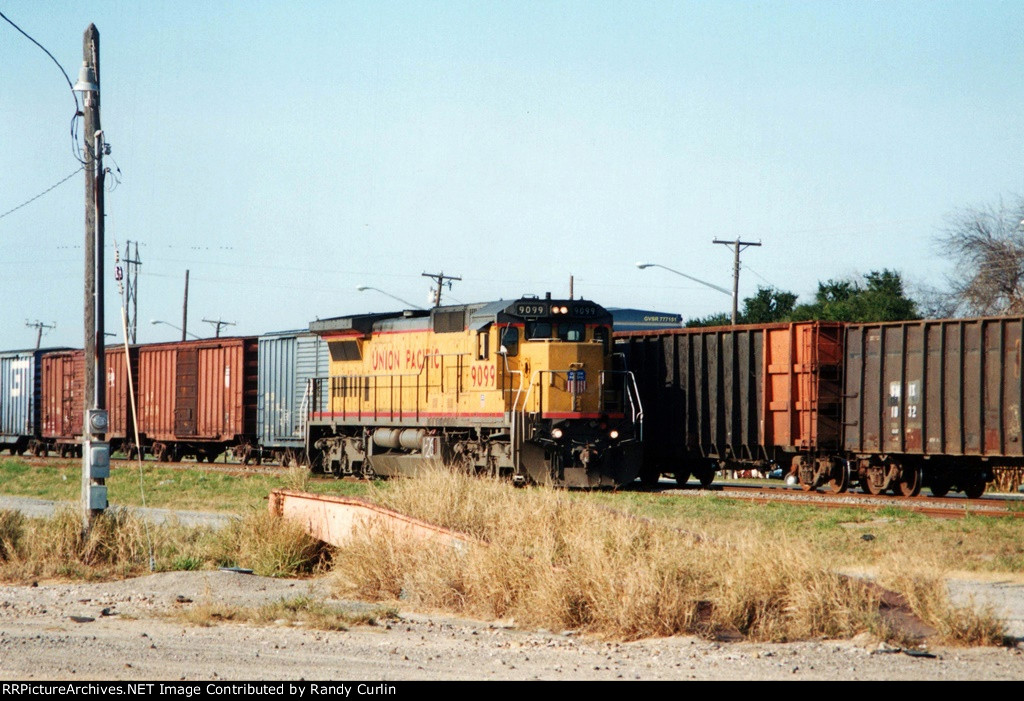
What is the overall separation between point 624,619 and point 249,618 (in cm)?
318

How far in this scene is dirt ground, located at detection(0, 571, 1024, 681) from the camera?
7438 mm

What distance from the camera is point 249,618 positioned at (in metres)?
9.88

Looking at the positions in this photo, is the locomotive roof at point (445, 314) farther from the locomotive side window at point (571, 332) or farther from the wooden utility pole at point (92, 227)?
the wooden utility pole at point (92, 227)

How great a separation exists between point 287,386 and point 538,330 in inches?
438

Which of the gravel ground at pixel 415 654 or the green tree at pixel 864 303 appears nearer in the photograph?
the gravel ground at pixel 415 654

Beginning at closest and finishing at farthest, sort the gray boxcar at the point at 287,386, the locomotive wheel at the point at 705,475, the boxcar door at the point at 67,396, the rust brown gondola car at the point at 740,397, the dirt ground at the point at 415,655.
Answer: the dirt ground at the point at 415,655 → the rust brown gondola car at the point at 740,397 → the locomotive wheel at the point at 705,475 → the gray boxcar at the point at 287,386 → the boxcar door at the point at 67,396

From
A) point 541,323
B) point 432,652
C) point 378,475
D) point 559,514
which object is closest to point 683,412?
point 541,323

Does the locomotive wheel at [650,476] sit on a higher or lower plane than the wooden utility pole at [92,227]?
lower

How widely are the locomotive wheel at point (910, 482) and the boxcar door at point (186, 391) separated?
21.3 metres

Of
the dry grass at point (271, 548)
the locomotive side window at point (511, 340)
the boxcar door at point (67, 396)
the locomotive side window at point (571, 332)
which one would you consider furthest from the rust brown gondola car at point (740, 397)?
the boxcar door at point (67, 396)

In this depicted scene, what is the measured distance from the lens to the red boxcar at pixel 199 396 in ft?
109

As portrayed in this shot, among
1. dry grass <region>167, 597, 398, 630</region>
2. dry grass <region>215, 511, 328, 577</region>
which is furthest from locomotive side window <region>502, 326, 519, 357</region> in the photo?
dry grass <region>167, 597, 398, 630</region>

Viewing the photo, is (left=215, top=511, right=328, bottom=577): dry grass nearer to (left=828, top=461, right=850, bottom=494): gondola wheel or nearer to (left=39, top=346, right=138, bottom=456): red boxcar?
(left=828, top=461, right=850, bottom=494): gondola wheel
